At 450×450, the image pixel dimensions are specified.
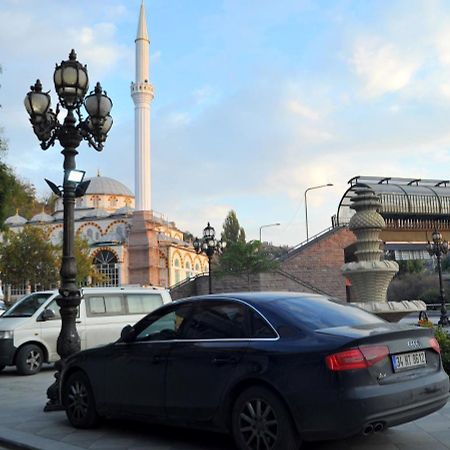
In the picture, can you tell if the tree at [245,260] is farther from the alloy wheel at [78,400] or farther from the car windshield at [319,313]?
the car windshield at [319,313]

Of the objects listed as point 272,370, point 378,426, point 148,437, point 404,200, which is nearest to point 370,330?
point 378,426

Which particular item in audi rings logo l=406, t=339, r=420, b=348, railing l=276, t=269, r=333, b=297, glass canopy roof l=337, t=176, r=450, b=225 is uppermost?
glass canopy roof l=337, t=176, r=450, b=225

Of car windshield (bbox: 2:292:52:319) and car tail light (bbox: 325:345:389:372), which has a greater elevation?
car windshield (bbox: 2:292:52:319)

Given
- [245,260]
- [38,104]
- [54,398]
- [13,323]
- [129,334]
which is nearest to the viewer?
[129,334]

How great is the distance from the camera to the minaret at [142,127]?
6278 cm

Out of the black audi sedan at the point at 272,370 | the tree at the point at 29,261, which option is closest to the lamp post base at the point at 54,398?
the black audi sedan at the point at 272,370

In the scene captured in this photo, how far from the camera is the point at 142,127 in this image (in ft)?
206

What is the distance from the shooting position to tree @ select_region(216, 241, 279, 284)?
160ft

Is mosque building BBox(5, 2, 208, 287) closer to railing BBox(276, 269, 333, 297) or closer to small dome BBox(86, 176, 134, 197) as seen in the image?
small dome BBox(86, 176, 134, 197)

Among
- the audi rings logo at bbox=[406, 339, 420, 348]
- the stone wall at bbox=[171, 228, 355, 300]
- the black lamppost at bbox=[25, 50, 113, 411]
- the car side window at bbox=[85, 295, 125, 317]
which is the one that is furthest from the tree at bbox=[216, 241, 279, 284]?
the audi rings logo at bbox=[406, 339, 420, 348]

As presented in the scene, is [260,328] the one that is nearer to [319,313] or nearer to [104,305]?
[319,313]

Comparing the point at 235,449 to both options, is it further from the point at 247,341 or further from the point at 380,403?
the point at 380,403

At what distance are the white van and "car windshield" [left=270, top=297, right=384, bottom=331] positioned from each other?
833 centimetres

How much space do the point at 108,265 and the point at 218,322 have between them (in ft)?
208
